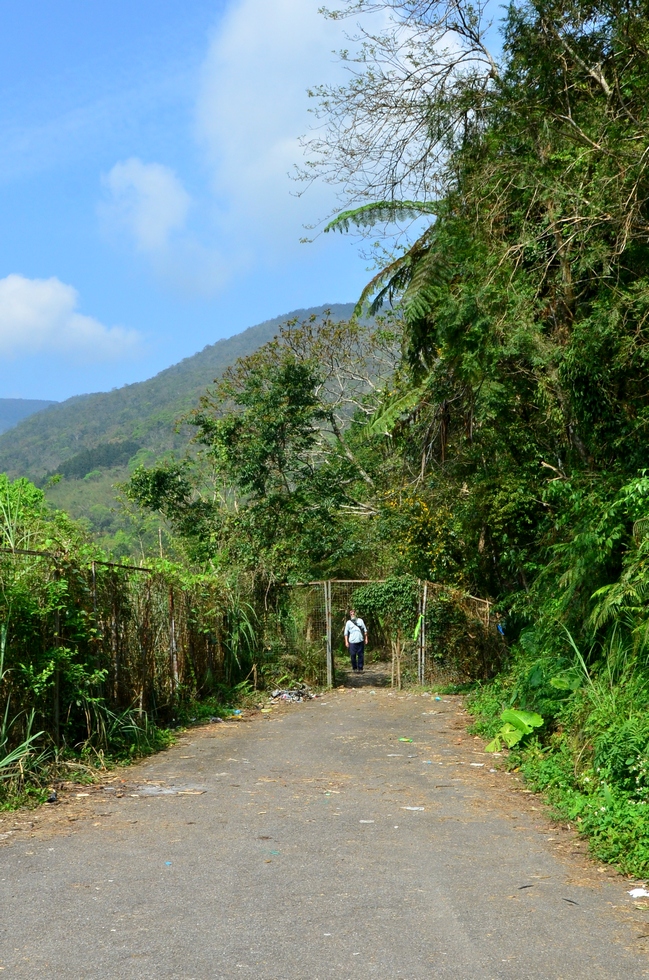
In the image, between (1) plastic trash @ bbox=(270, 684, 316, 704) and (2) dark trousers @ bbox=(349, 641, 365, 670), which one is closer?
(1) plastic trash @ bbox=(270, 684, 316, 704)

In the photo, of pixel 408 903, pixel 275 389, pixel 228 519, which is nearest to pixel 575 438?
pixel 408 903

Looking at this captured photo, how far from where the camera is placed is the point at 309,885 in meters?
6.05

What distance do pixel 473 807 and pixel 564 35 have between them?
33.1 ft

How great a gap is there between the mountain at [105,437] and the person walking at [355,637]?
88.5ft

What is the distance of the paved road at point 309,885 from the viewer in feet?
15.6

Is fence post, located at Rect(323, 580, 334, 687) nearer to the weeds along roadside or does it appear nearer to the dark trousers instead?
the dark trousers

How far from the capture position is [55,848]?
713 cm

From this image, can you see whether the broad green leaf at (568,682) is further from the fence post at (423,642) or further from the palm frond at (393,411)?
the fence post at (423,642)

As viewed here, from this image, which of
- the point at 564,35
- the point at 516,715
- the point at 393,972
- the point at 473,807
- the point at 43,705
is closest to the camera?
the point at 393,972

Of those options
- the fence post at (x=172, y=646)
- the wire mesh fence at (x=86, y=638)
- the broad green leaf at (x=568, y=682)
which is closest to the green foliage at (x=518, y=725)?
the broad green leaf at (x=568, y=682)

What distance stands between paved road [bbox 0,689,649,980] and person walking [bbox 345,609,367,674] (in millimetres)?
11473

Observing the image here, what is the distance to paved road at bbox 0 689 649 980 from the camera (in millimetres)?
4754

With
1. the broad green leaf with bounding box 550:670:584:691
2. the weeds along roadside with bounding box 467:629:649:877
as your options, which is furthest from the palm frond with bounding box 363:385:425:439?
the broad green leaf with bounding box 550:670:584:691

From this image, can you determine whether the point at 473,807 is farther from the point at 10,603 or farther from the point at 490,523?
the point at 490,523
